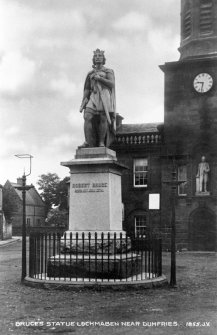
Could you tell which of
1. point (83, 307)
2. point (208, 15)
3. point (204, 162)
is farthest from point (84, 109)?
point (208, 15)

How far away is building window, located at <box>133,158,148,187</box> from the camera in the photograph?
3606 cm

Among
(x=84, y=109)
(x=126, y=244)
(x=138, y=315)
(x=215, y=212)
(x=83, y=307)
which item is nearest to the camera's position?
(x=138, y=315)

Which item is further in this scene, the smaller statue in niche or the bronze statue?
the smaller statue in niche

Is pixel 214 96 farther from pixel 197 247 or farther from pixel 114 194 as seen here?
pixel 114 194

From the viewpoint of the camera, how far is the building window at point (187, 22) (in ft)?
112

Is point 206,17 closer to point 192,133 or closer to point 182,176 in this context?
point 192,133

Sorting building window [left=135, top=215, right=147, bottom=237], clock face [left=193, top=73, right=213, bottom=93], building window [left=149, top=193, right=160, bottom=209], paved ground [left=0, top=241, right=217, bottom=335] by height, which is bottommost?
paved ground [left=0, top=241, right=217, bottom=335]

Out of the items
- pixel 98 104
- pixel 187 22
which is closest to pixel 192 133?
pixel 187 22

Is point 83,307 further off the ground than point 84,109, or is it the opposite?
point 84,109

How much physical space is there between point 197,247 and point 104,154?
21663mm

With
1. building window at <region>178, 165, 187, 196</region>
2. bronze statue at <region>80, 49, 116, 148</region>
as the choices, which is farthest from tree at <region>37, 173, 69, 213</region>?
bronze statue at <region>80, 49, 116, 148</region>

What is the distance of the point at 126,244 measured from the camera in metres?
12.4

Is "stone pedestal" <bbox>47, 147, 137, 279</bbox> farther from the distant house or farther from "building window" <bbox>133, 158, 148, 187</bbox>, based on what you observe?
the distant house

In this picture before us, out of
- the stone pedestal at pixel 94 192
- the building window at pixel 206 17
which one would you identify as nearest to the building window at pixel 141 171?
the building window at pixel 206 17
